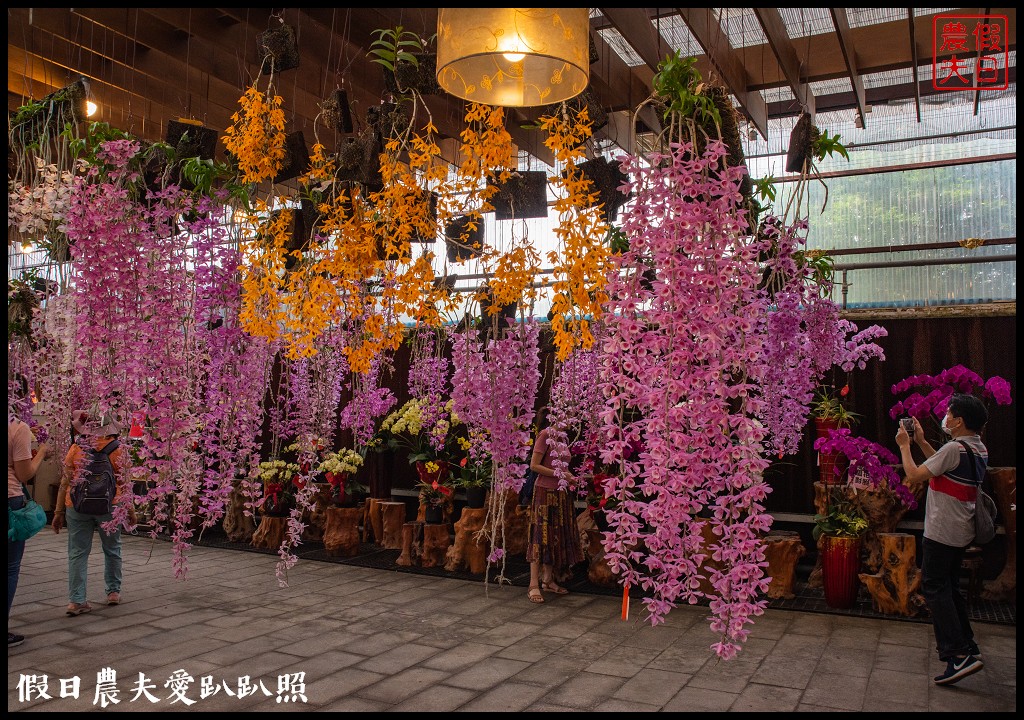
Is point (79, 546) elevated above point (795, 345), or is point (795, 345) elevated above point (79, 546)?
point (795, 345)

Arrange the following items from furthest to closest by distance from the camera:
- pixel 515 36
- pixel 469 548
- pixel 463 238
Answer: pixel 469 548 → pixel 463 238 → pixel 515 36

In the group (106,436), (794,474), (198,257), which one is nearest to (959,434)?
(794,474)

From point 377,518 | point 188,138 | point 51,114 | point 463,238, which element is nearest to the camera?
point 463,238

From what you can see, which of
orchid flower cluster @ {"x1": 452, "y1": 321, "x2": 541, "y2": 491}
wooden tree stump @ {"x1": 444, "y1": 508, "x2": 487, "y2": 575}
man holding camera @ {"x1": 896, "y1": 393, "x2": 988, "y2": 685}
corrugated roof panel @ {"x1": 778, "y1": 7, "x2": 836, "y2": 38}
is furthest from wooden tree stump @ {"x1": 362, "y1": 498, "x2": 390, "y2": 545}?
corrugated roof panel @ {"x1": 778, "y1": 7, "x2": 836, "y2": 38}

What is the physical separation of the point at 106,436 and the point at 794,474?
5083 millimetres

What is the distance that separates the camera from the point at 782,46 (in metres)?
4.52

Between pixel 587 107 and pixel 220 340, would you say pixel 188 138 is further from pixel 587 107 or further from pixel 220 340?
pixel 587 107

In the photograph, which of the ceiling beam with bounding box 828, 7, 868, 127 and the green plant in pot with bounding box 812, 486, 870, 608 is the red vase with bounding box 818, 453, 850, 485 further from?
the ceiling beam with bounding box 828, 7, 868, 127

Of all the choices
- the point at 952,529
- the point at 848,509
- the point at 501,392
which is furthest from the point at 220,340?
the point at 848,509

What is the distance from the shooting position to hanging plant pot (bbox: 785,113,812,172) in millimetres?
3309

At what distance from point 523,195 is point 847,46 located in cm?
217

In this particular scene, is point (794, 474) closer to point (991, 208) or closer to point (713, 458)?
point (991, 208)

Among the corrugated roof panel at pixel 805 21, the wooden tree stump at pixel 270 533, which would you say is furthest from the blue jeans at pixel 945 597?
the wooden tree stump at pixel 270 533

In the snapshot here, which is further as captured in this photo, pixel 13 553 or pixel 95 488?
pixel 95 488
